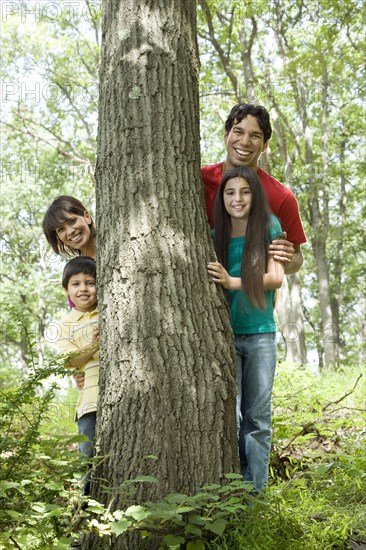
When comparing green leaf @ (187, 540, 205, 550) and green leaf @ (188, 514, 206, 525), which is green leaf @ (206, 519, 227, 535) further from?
green leaf @ (187, 540, 205, 550)

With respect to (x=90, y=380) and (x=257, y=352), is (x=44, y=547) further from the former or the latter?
(x=257, y=352)

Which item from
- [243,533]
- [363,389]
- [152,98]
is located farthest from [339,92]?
[243,533]

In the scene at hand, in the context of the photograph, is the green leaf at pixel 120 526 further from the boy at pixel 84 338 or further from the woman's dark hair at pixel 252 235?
the woman's dark hair at pixel 252 235

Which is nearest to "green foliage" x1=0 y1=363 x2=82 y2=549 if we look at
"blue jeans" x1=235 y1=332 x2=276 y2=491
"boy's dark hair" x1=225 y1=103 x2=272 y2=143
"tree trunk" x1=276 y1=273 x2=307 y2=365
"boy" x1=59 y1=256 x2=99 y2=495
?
"boy" x1=59 y1=256 x2=99 y2=495

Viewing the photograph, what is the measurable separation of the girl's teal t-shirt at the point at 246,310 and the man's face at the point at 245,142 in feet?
1.35

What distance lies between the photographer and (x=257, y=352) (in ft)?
11.1

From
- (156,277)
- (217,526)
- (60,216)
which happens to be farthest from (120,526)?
(60,216)

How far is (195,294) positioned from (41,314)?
21.2 meters

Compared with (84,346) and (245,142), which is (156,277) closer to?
(84,346)

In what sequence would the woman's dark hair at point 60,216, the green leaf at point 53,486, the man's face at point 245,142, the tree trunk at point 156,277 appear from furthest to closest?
the woman's dark hair at point 60,216, the man's face at point 245,142, the tree trunk at point 156,277, the green leaf at point 53,486

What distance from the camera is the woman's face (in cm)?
397

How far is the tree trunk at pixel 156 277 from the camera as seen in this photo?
287cm

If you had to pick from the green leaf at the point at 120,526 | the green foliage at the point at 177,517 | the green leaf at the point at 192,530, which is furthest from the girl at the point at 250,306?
the green leaf at the point at 120,526

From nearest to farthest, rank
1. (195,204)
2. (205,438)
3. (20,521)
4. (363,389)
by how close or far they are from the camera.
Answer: (20,521) → (205,438) → (195,204) → (363,389)
